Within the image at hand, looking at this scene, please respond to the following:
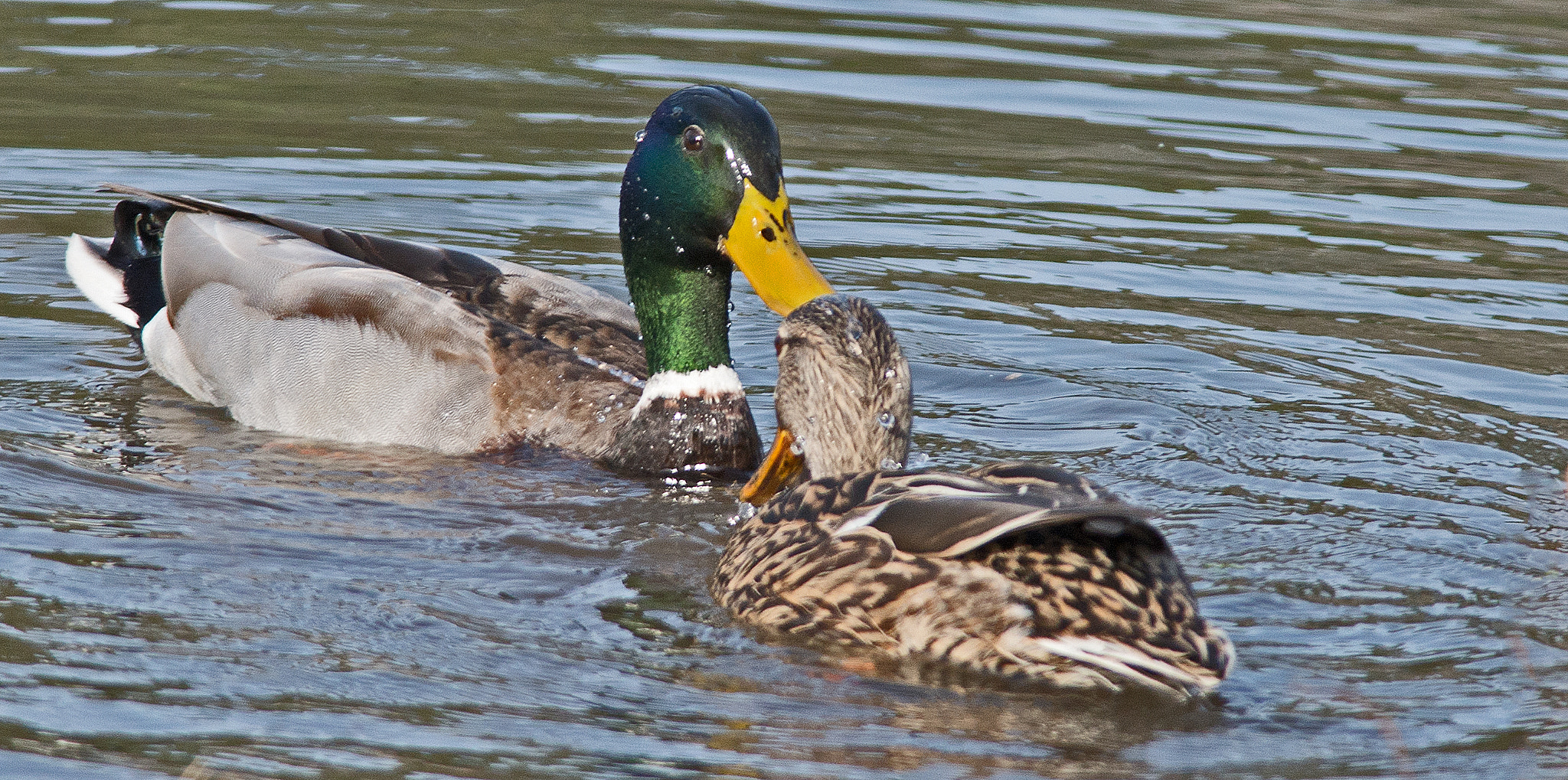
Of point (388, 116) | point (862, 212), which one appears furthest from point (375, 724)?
point (388, 116)

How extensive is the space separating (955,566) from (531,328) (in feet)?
10.2

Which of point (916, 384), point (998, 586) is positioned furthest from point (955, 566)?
point (916, 384)

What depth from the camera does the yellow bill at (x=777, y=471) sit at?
588cm

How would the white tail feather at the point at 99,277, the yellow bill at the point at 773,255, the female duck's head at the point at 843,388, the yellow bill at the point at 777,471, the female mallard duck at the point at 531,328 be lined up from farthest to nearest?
the white tail feather at the point at 99,277 < the female mallard duck at the point at 531,328 < the yellow bill at the point at 773,255 < the yellow bill at the point at 777,471 < the female duck's head at the point at 843,388

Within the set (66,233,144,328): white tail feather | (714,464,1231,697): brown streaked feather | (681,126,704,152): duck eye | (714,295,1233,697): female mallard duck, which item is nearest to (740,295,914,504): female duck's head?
(714,295,1233,697): female mallard duck

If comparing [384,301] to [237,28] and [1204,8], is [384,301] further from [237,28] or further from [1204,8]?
[1204,8]

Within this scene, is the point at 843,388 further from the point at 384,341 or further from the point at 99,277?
the point at 99,277

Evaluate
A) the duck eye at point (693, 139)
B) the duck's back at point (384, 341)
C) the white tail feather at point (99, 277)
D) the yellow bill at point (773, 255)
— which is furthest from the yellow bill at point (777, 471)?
the white tail feather at point (99, 277)

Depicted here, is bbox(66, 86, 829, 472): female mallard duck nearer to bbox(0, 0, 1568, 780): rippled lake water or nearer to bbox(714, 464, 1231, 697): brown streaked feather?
bbox(0, 0, 1568, 780): rippled lake water

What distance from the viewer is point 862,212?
1005 cm

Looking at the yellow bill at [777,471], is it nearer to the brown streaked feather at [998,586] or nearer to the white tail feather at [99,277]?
the brown streaked feather at [998,586]

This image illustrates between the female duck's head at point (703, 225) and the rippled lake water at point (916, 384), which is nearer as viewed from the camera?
the rippled lake water at point (916, 384)

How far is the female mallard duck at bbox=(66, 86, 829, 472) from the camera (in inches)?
275

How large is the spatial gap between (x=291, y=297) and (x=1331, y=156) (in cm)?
610
